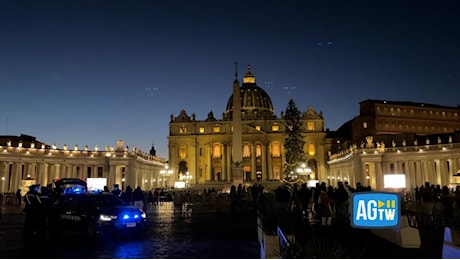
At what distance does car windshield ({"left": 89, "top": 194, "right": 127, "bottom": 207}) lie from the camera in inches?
627

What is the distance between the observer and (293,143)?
6800cm

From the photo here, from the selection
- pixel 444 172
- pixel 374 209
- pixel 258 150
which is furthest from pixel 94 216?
pixel 258 150

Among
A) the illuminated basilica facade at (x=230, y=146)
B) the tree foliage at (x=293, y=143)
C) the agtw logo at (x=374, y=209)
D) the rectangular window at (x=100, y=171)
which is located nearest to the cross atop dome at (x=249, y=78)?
the illuminated basilica facade at (x=230, y=146)

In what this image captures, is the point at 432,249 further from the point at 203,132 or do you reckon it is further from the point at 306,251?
the point at 203,132

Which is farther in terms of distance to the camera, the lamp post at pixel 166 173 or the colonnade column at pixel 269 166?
the colonnade column at pixel 269 166

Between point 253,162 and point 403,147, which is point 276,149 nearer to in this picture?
A: point 253,162

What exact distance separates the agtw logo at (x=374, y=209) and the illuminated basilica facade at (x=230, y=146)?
9704 cm

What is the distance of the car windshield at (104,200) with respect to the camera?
52.2 ft

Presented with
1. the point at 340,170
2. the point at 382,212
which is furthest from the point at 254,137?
the point at 382,212

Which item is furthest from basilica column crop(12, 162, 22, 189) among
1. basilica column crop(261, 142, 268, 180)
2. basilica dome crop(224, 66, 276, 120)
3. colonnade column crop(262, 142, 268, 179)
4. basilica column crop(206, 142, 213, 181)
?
basilica dome crop(224, 66, 276, 120)

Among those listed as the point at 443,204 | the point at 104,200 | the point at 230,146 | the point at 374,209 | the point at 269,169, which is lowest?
the point at 443,204

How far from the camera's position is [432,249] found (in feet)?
39.2

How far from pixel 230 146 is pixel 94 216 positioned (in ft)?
290

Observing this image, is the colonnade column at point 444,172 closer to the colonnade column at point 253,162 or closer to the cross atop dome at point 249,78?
the colonnade column at point 253,162
